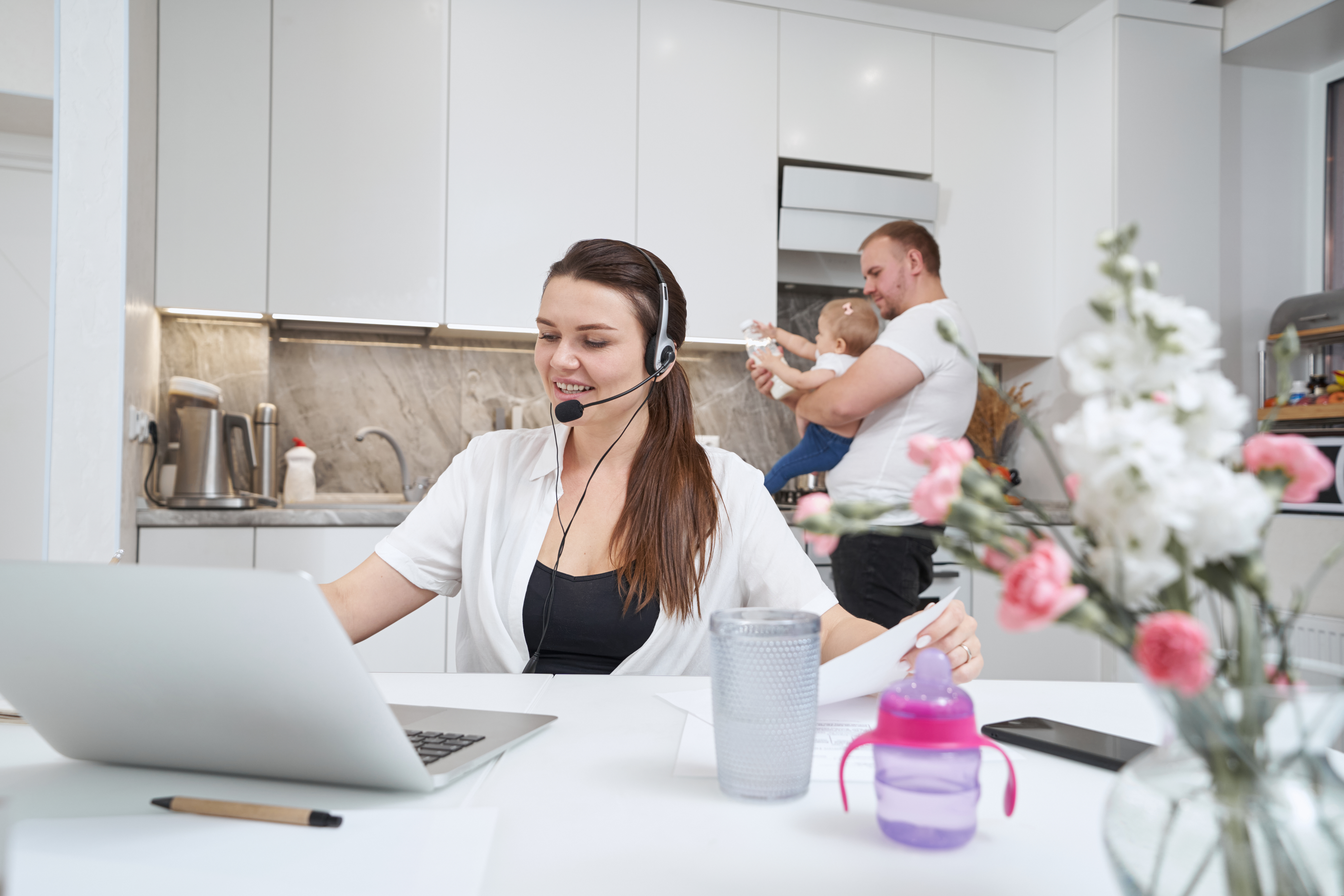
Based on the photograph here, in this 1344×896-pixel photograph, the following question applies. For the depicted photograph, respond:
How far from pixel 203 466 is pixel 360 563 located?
19.6 inches

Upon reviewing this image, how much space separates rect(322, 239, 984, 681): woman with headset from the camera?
4.19 feet

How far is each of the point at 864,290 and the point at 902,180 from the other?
76 cm

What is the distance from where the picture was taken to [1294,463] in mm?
370

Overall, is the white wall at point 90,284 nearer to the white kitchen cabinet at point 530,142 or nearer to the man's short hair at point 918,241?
the white kitchen cabinet at point 530,142

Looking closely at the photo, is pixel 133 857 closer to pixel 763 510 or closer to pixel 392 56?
pixel 763 510

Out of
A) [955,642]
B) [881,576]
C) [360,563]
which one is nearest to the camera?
[955,642]

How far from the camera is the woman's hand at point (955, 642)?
94 centimetres

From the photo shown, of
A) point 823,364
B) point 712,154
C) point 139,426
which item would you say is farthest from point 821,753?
point 712,154

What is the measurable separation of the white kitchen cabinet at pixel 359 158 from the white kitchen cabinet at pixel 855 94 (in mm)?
1142

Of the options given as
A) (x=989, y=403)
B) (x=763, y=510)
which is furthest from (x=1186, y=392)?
(x=989, y=403)

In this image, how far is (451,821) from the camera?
1.94ft

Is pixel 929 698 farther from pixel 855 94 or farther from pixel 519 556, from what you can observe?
pixel 855 94

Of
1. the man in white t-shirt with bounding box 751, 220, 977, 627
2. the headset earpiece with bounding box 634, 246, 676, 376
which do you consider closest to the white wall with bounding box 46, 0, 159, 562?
the headset earpiece with bounding box 634, 246, 676, 376

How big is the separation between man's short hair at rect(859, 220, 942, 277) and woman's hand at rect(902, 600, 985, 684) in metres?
1.65
